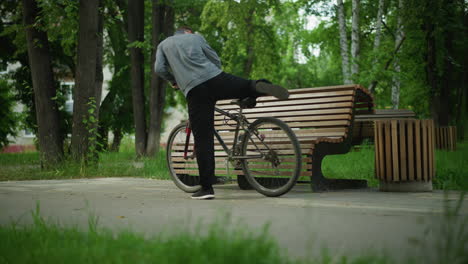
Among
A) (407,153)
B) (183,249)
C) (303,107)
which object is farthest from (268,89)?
(183,249)

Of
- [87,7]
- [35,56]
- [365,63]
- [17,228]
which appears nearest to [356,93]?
[17,228]

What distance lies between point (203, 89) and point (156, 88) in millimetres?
11118

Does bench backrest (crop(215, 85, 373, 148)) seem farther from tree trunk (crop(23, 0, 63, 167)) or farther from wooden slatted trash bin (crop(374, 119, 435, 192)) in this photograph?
tree trunk (crop(23, 0, 63, 167))

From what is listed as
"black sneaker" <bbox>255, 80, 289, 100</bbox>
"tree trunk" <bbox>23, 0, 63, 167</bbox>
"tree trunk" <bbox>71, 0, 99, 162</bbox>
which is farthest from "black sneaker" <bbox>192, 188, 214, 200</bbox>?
"tree trunk" <bbox>23, 0, 63, 167</bbox>

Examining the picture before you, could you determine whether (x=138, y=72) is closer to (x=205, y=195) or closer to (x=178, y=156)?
(x=178, y=156)

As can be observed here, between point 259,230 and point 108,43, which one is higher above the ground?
point 108,43

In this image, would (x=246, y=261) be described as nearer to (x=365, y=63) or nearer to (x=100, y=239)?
(x=100, y=239)

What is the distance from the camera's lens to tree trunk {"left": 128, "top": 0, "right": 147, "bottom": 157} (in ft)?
51.7

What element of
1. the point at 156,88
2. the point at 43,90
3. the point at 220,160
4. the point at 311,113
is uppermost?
the point at 156,88

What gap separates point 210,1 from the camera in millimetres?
17641

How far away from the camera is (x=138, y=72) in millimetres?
15828

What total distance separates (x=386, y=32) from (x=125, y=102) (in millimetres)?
12309

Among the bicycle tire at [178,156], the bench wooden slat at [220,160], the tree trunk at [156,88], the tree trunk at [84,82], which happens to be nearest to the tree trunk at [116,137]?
the tree trunk at [156,88]

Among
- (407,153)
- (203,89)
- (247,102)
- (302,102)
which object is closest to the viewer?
(203,89)
